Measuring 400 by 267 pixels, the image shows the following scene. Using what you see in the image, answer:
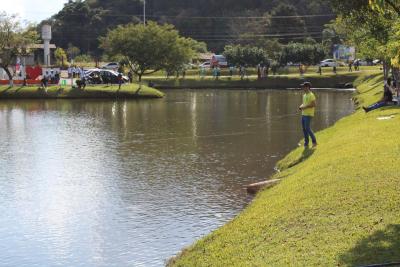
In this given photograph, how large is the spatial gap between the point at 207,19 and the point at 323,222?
418ft

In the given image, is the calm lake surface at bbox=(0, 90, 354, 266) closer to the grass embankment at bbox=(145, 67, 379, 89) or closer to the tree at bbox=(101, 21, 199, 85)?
the tree at bbox=(101, 21, 199, 85)

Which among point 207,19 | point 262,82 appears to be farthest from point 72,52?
point 262,82

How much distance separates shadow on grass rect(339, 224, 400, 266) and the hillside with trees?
350 ft

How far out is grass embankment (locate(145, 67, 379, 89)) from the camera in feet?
259

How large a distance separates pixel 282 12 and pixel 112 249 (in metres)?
112

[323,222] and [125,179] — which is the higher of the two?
[323,222]

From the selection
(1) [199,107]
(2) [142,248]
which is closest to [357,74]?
(1) [199,107]

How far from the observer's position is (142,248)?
41.1ft

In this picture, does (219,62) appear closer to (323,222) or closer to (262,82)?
(262,82)

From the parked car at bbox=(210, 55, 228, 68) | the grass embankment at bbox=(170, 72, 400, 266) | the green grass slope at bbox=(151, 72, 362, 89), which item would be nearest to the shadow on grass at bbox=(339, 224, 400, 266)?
the grass embankment at bbox=(170, 72, 400, 266)

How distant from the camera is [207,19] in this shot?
13512cm

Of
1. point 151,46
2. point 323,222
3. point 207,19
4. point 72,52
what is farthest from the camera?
point 207,19

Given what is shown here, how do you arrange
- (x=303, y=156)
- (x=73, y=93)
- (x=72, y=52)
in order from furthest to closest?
(x=72, y=52) < (x=73, y=93) < (x=303, y=156)

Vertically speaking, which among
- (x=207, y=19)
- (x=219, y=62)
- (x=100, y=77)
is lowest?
(x=100, y=77)
